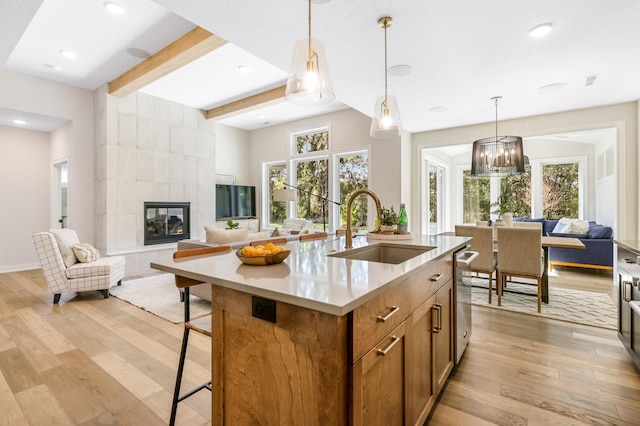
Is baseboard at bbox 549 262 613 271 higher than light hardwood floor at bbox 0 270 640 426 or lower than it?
higher

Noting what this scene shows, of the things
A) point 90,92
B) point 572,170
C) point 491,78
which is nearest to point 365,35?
point 491,78

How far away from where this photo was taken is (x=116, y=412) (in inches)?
70.2

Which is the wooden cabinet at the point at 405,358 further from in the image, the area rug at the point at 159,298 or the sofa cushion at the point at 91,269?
the sofa cushion at the point at 91,269

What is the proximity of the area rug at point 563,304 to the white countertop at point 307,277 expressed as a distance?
8.28 feet

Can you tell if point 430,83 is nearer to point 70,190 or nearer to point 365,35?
point 365,35

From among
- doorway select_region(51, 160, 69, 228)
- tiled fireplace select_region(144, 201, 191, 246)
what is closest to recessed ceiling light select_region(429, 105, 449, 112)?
tiled fireplace select_region(144, 201, 191, 246)

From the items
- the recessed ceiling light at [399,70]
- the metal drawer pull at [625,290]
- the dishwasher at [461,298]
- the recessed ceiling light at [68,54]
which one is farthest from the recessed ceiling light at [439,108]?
the recessed ceiling light at [68,54]

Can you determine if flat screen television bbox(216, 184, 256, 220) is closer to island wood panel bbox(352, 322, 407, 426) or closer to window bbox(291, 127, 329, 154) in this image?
window bbox(291, 127, 329, 154)

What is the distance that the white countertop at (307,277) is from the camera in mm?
926

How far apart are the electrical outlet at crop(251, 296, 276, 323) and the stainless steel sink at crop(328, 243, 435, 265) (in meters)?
0.79

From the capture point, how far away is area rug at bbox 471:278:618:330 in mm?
3152

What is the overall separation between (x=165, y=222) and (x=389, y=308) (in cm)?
579

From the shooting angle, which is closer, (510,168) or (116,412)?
(116,412)

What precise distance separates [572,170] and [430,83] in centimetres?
529
